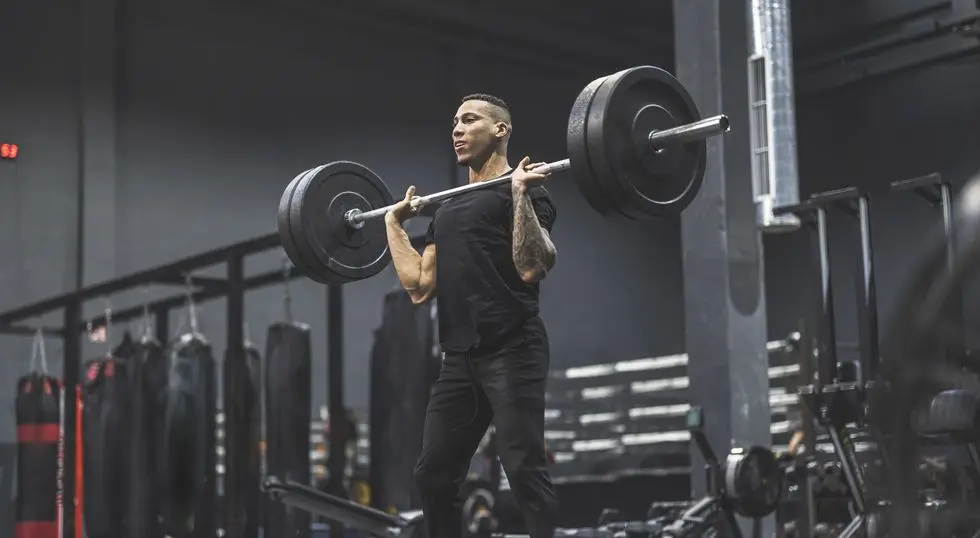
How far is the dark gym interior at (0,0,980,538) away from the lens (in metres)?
6.66

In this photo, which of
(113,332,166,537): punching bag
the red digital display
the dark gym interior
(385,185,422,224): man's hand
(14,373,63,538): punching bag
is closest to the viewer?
(385,185,422,224): man's hand

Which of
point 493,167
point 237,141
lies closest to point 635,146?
point 493,167

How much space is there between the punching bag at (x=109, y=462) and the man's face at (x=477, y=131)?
4.03 m

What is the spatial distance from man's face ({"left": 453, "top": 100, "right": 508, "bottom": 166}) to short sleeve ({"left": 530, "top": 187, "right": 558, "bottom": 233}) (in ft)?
0.61

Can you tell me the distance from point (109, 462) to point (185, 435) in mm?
494

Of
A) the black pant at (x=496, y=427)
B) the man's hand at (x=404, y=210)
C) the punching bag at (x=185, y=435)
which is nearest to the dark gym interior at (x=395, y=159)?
the punching bag at (x=185, y=435)

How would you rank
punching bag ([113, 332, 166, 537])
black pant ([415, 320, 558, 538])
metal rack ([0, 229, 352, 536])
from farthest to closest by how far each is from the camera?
punching bag ([113, 332, 166, 537]), metal rack ([0, 229, 352, 536]), black pant ([415, 320, 558, 538])

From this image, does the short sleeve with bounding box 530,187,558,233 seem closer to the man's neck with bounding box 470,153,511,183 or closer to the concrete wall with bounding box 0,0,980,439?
the man's neck with bounding box 470,153,511,183

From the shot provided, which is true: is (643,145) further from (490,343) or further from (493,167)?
(490,343)

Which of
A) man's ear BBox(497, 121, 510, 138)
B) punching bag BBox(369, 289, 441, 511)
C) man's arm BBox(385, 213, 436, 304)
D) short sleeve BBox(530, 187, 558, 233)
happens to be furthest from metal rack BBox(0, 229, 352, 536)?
short sleeve BBox(530, 187, 558, 233)

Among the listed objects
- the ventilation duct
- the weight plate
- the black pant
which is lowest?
the weight plate

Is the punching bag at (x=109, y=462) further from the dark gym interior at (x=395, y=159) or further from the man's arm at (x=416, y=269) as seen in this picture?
the man's arm at (x=416, y=269)

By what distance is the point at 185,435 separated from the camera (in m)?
6.58

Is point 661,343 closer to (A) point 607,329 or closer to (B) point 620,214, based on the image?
(A) point 607,329
